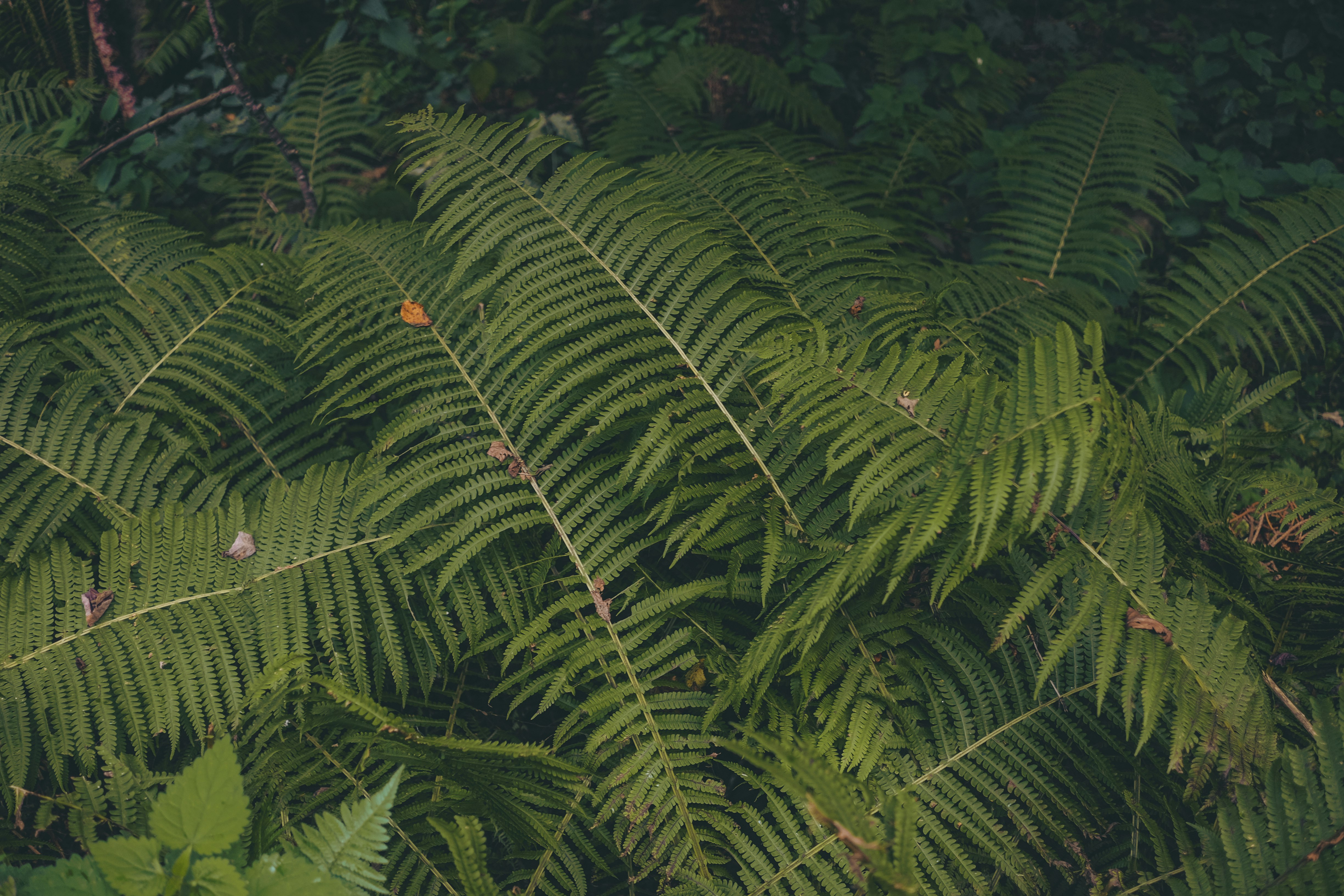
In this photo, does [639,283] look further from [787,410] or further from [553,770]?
[553,770]

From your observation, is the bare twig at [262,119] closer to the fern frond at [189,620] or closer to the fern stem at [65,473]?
the fern stem at [65,473]

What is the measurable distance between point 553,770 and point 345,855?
1.39 feet

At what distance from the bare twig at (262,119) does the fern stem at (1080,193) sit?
3.00m

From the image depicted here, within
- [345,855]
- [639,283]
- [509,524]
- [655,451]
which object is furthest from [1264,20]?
[345,855]

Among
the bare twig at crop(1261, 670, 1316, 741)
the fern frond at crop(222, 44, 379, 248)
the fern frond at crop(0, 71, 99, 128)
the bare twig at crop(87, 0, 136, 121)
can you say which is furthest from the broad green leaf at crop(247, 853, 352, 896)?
the bare twig at crop(87, 0, 136, 121)

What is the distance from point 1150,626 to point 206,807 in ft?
5.84

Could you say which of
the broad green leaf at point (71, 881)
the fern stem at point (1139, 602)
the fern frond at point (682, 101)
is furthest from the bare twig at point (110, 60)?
the fern stem at point (1139, 602)

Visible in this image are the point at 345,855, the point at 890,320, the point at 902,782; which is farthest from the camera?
the point at 890,320

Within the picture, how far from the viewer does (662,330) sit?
6.04 ft

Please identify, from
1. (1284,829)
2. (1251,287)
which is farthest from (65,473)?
(1251,287)

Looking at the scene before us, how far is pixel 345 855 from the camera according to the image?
3.95 feet

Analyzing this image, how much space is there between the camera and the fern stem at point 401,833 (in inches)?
62.4

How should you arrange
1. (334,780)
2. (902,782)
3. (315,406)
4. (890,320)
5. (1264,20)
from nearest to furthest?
(902,782) < (334,780) < (890,320) < (315,406) < (1264,20)

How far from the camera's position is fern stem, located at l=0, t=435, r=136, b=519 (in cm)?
Result: 191
